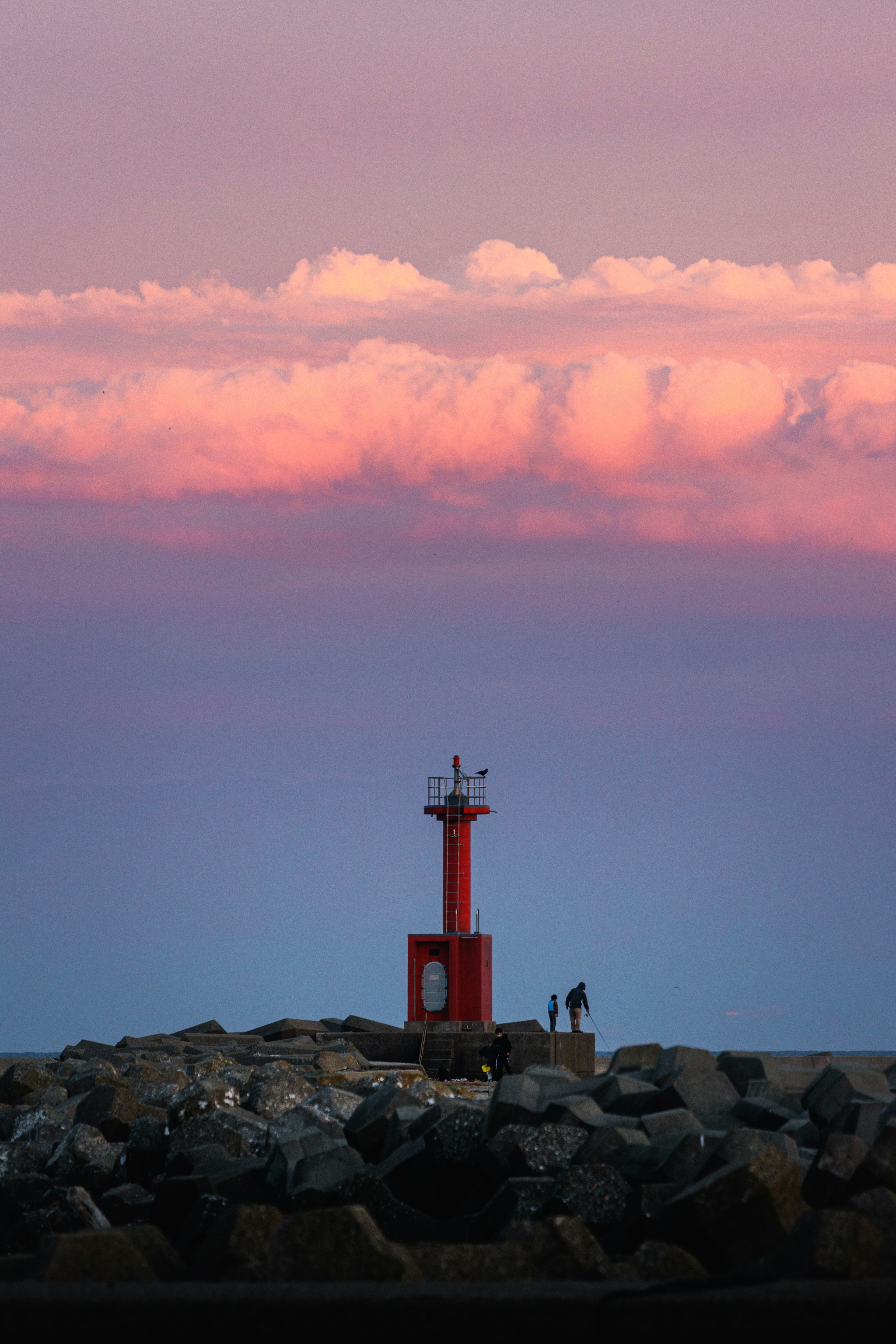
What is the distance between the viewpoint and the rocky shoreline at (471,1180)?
4.44 metres

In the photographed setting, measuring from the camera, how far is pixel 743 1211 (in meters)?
5.16

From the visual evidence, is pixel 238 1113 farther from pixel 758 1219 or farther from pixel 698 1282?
pixel 698 1282

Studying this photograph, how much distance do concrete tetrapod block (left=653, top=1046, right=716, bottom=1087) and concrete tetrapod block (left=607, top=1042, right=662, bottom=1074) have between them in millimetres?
754

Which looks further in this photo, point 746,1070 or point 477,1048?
point 477,1048

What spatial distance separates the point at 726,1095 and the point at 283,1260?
3.91 metres

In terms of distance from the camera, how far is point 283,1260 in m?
4.48

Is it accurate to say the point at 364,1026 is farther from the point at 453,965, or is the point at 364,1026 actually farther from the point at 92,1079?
the point at 92,1079

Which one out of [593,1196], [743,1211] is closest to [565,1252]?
[743,1211]

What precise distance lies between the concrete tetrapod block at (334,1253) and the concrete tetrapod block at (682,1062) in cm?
364

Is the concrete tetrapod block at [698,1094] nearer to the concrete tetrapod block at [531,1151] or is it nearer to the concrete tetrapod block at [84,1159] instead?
the concrete tetrapod block at [531,1151]

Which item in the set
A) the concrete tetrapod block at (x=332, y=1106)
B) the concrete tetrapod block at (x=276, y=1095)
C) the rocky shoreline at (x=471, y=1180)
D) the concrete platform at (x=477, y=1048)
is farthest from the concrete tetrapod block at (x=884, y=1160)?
the concrete platform at (x=477, y=1048)

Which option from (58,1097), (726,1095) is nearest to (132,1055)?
(58,1097)

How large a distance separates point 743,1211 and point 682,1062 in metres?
2.80

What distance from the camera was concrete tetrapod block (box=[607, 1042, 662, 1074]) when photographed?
354 inches
